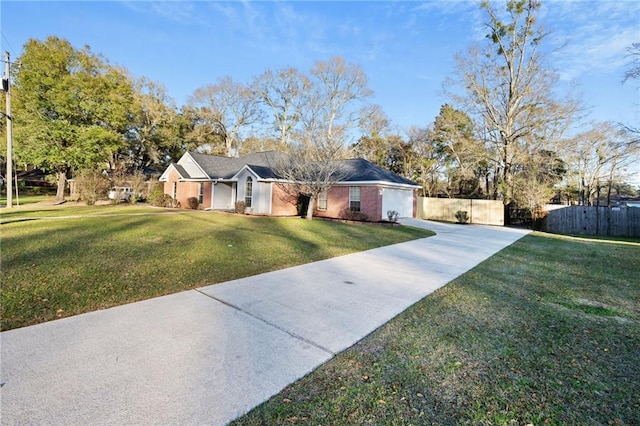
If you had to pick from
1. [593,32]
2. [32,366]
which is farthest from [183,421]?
[593,32]

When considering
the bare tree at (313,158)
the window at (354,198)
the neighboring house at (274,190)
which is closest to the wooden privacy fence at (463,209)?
the neighboring house at (274,190)

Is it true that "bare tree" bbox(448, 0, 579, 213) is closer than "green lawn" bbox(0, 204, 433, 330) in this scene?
No

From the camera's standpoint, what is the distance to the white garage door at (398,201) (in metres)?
19.1

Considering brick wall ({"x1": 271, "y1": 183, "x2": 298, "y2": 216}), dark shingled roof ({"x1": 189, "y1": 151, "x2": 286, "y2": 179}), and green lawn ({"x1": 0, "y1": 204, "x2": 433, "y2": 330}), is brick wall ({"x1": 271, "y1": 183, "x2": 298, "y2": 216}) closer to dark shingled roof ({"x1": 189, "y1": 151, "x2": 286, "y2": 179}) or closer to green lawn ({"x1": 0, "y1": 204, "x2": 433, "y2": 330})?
dark shingled roof ({"x1": 189, "y1": 151, "x2": 286, "y2": 179})

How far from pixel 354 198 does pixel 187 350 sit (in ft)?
55.2

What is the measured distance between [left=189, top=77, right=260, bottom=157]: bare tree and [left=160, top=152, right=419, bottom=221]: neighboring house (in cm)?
1488

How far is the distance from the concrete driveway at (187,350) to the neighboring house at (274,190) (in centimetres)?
1369

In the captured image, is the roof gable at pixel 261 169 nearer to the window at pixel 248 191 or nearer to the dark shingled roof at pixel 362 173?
the dark shingled roof at pixel 362 173

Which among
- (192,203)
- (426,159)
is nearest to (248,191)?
(192,203)

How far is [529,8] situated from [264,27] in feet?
62.1

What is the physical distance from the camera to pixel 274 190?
19594 millimetres

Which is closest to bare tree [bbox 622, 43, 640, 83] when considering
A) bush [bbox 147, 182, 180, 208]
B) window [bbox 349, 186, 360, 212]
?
window [bbox 349, 186, 360, 212]

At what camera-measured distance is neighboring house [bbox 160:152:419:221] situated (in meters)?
19.0

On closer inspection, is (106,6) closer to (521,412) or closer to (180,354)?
(180,354)
